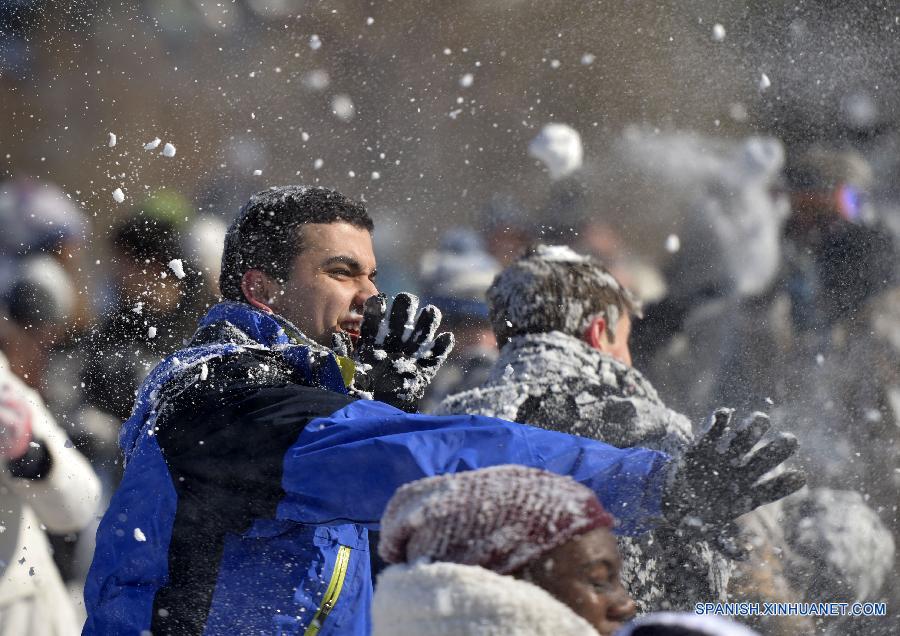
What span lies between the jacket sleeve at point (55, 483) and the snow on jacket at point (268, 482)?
1.01 meters

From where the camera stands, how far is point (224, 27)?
555 centimetres

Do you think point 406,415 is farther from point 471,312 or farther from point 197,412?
Result: point 471,312

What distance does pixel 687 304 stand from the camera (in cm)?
532

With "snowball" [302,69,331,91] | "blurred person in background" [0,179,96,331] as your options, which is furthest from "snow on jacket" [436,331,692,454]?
"snowball" [302,69,331,91]

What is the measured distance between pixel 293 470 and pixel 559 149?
4872mm

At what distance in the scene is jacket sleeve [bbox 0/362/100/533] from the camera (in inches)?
118

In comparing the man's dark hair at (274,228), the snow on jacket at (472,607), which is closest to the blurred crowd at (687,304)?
the man's dark hair at (274,228)

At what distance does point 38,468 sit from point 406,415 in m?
1.75

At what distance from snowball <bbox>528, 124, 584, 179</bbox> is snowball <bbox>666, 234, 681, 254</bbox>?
76 cm

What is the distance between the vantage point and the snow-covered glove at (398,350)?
241 centimetres

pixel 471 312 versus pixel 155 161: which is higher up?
pixel 155 161

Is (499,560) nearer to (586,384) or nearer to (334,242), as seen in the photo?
(586,384)

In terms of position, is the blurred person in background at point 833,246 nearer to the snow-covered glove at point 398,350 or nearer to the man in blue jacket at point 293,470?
the snow-covered glove at point 398,350

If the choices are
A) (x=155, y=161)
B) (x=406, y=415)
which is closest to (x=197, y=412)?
(x=406, y=415)
